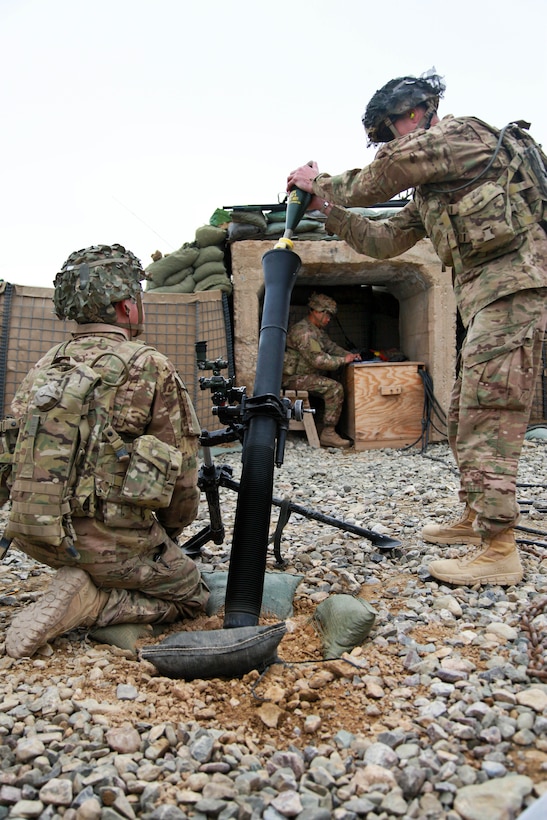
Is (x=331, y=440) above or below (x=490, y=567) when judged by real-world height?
above

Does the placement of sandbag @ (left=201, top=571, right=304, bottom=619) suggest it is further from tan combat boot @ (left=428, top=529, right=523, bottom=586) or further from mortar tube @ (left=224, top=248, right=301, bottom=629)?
tan combat boot @ (left=428, top=529, right=523, bottom=586)

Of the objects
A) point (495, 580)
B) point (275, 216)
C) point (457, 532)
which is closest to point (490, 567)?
point (495, 580)

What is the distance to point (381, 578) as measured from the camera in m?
2.86

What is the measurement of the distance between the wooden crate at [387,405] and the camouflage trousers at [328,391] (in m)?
0.39

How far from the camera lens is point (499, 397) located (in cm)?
257

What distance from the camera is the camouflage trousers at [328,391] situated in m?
7.62

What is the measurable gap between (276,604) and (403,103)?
240 cm

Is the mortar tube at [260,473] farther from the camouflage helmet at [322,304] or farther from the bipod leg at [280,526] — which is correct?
the camouflage helmet at [322,304]

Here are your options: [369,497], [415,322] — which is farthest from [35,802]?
[415,322]

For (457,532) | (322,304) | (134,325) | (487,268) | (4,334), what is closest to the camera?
(134,325)

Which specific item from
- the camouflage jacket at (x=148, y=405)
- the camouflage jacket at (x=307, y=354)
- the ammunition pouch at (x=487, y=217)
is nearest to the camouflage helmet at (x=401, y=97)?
the ammunition pouch at (x=487, y=217)

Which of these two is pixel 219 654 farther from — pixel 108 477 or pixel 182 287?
pixel 182 287

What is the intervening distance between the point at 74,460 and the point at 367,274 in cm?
621

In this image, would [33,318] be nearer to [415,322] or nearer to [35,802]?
[415,322]
